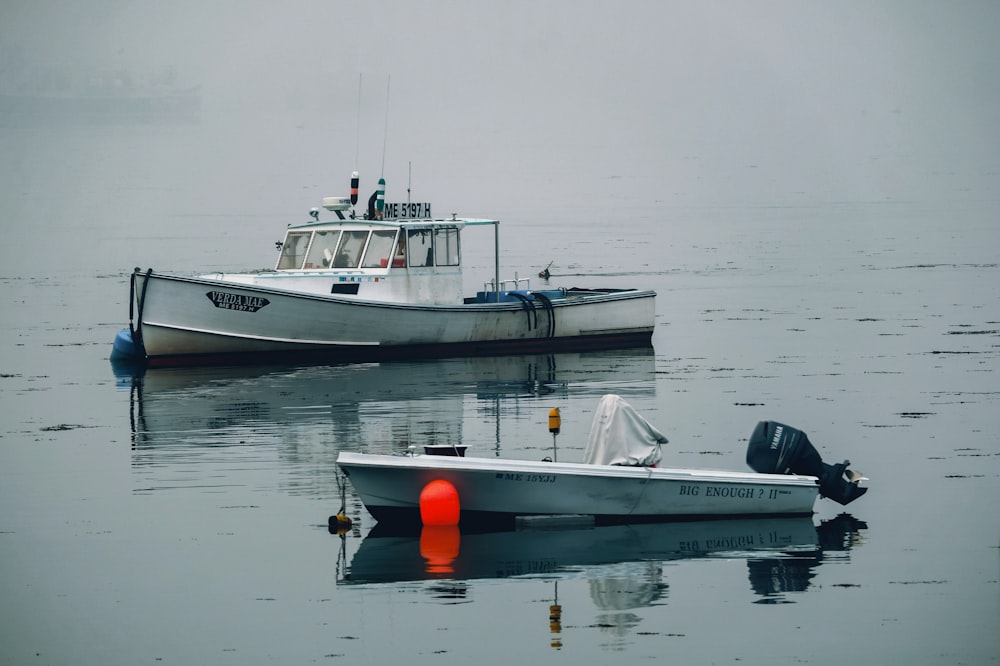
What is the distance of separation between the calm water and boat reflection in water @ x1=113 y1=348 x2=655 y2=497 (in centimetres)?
10

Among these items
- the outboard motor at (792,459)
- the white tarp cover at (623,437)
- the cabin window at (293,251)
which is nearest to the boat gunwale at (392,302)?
the cabin window at (293,251)

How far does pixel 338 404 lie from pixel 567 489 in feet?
32.3

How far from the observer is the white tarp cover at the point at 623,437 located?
18828 mm

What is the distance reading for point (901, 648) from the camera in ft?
49.9

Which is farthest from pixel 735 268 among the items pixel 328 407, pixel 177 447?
pixel 177 447

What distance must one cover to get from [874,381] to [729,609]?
15.4 meters

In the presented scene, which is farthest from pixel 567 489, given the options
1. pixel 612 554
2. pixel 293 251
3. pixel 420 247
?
pixel 293 251

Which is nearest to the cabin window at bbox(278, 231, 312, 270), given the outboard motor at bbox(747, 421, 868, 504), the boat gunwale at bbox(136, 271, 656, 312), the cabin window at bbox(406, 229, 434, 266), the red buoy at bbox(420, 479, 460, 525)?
the boat gunwale at bbox(136, 271, 656, 312)

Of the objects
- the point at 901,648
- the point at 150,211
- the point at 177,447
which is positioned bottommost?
the point at 901,648

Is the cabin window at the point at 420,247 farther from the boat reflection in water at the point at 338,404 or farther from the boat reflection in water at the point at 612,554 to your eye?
the boat reflection in water at the point at 612,554

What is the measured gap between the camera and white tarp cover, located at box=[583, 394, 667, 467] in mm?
18828

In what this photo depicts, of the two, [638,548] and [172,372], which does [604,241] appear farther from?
[638,548]

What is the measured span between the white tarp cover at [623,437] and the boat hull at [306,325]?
13499mm

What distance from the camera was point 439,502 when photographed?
1859cm
